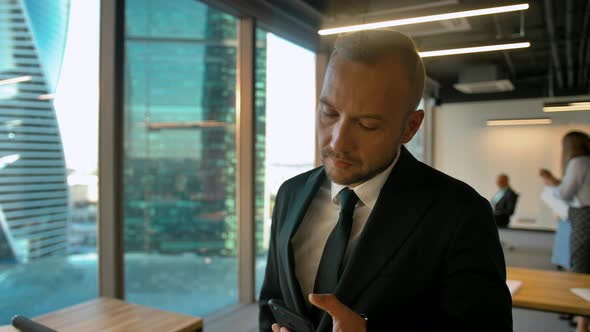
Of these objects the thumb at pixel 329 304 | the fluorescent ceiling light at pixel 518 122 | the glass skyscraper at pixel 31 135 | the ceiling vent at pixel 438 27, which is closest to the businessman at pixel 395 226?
the thumb at pixel 329 304

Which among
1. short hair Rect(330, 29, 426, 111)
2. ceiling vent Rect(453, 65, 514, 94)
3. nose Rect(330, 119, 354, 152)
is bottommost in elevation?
nose Rect(330, 119, 354, 152)

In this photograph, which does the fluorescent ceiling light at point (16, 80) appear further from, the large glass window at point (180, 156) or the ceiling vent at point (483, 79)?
A: the ceiling vent at point (483, 79)

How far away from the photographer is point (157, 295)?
11.6 feet

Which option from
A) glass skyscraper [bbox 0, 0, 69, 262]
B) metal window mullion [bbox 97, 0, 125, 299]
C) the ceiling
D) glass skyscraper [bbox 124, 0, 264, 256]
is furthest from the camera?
the ceiling

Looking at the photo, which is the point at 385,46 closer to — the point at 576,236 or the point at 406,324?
the point at 406,324

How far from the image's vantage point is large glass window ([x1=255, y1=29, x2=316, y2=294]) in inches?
171

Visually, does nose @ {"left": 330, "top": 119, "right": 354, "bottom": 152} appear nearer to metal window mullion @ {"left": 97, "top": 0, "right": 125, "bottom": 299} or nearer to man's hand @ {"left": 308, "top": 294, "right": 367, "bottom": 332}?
man's hand @ {"left": 308, "top": 294, "right": 367, "bottom": 332}

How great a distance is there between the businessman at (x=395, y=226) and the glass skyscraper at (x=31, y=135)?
2071 mm

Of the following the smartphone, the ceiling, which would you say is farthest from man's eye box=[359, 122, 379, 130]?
the ceiling

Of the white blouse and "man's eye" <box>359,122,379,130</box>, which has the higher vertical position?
"man's eye" <box>359,122,379,130</box>

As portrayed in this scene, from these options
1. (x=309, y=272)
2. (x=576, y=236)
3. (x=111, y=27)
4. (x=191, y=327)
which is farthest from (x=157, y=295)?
(x=576, y=236)

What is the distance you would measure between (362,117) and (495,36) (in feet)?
24.9

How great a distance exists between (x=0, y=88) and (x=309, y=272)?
2.10 metres

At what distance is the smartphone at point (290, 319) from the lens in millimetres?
826
